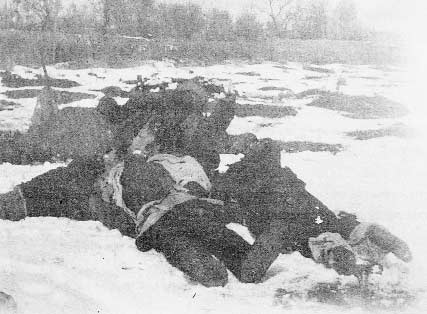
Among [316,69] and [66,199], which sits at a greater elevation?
[316,69]

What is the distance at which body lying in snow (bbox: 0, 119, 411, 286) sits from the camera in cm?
251

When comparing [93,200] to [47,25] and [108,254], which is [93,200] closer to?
[108,254]

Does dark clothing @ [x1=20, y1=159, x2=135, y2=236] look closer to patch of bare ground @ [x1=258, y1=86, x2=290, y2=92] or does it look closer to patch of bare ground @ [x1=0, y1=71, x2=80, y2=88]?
patch of bare ground @ [x1=0, y1=71, x2=80, y2=88]

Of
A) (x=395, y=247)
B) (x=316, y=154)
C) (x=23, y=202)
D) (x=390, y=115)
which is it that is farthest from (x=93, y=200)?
(x=390, y=115)

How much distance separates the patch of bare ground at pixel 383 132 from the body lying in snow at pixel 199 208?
405cm

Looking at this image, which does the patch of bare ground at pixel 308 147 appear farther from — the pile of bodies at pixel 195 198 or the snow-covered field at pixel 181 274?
the pile of bodies at pixel 195 198

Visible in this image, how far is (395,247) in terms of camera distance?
8.41 ft

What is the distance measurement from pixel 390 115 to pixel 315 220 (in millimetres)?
6458

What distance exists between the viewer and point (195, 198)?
2738 millimetres

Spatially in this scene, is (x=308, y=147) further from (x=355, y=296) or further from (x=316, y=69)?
(x=316, y=69)

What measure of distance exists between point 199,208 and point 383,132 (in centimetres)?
512

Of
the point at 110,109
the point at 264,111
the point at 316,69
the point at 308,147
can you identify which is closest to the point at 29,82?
the point at 264,111

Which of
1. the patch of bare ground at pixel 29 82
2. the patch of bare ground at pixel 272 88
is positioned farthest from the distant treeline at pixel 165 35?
the patch of bare ground at pixel 272 88

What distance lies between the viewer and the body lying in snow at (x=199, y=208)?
8.23 feet
